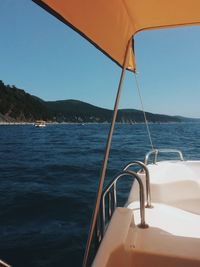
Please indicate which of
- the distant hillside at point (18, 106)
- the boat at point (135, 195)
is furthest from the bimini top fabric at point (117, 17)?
the distant hillside at point (18, 106)

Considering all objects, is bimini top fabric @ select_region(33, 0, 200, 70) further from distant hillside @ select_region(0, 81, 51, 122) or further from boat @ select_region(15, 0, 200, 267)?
distant hillside @ select_region(0, 81, 51, 122)

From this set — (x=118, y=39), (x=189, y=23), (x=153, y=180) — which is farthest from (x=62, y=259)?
(x=189, y=23)

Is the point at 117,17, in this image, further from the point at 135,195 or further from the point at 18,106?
the point at 18,106

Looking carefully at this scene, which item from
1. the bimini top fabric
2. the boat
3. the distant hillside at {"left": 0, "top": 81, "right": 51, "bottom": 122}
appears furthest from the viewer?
the distant hillside at {"left": 0, "top": 81, "right": 51, "bottom": 122}

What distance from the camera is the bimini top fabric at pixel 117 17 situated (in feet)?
5.99

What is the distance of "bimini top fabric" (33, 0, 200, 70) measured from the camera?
1825 mm

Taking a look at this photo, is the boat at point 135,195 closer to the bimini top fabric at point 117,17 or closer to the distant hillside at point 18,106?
the bimini top fabric at point 117,17

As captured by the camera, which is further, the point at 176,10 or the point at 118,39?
the point at 118,39

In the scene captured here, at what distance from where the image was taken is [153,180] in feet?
12.3

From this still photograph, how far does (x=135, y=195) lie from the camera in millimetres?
3400

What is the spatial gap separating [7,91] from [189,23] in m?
129

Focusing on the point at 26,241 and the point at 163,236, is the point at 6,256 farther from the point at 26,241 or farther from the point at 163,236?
the point at 163,236

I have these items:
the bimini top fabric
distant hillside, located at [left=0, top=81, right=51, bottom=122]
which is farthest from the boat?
distant hillside, located at [left=0, top=81, right=51, bottom=122]

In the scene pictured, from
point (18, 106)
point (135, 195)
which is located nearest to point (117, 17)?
point (135, 195)
